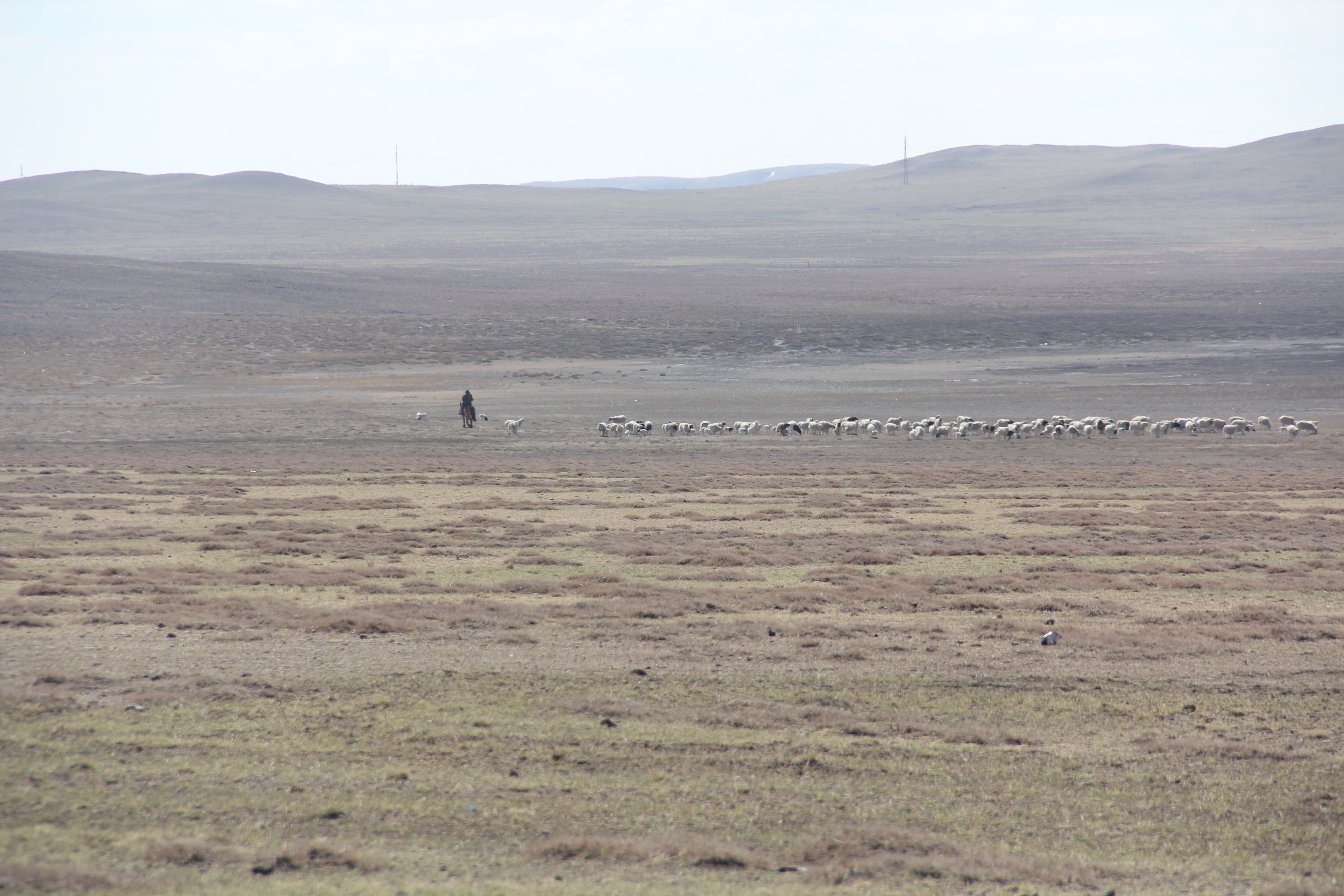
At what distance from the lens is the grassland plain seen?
608cm

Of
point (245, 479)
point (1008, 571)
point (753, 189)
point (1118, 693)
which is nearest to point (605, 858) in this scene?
point (1118, 693)

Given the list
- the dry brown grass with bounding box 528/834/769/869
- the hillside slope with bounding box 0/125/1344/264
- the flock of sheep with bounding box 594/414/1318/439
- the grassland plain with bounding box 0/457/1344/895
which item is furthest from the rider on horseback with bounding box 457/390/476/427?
the hillside slope with bounding box 0/125/1344/264

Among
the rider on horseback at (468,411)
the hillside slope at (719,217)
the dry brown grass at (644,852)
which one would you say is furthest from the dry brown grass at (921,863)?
the hillside slope at (719,217)

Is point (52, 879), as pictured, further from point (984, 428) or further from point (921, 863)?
point (984, 428)

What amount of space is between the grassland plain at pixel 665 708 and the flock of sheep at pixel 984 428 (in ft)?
50.2

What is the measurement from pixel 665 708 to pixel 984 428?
26.8 m

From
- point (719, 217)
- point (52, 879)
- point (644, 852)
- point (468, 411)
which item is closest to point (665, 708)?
point (644, 852)

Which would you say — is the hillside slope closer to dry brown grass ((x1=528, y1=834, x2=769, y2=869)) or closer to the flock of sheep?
the flock of sheep

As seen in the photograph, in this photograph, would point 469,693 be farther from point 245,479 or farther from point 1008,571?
point 245,479

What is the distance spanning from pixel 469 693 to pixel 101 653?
347 cm

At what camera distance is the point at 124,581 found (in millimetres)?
12422

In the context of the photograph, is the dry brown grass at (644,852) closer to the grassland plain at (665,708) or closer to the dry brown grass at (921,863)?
the grassland plain at (665,708)

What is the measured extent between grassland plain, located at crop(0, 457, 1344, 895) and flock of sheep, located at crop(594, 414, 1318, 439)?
50.2ft

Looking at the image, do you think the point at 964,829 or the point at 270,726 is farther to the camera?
the point at 270,726
